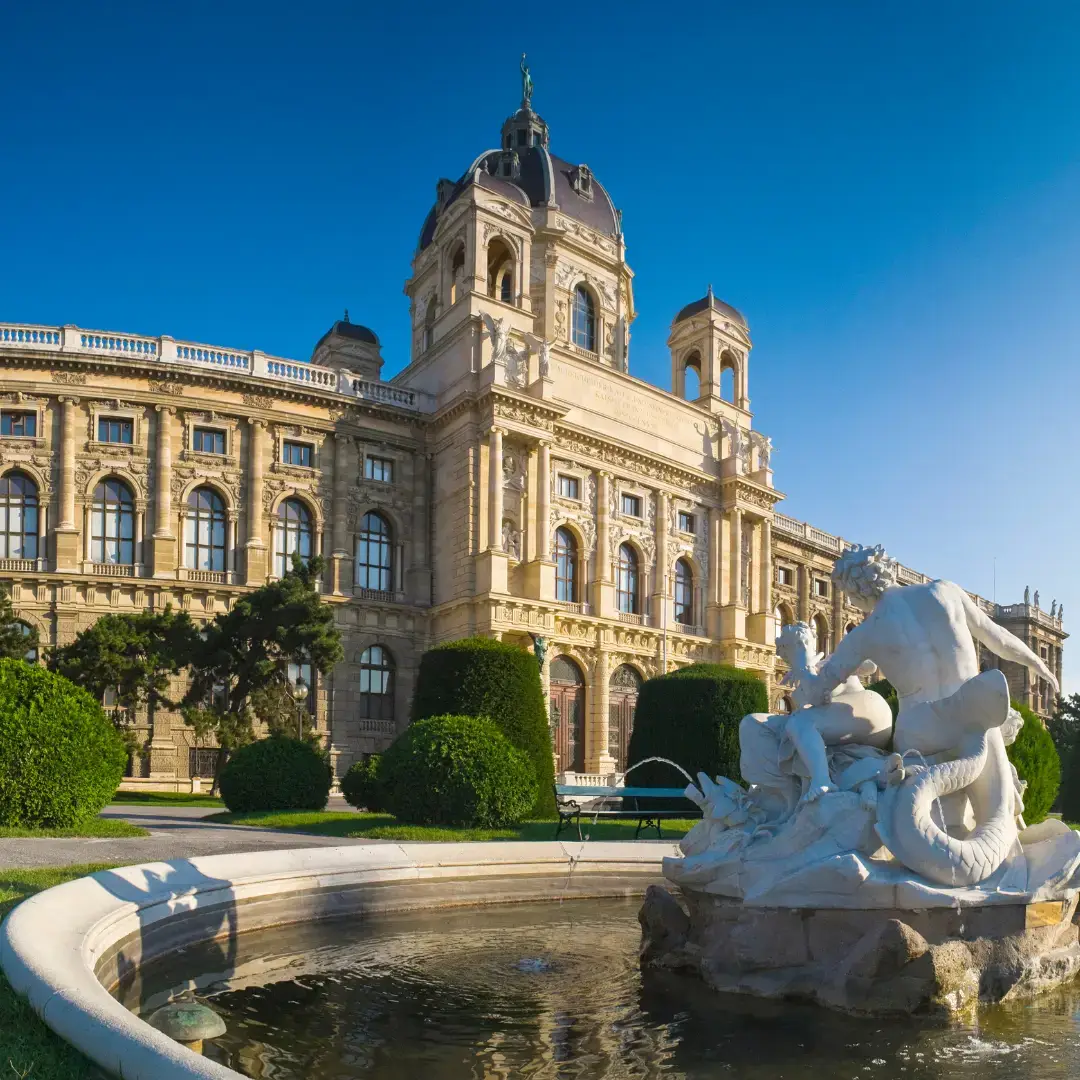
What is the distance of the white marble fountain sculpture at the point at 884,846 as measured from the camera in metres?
5.68

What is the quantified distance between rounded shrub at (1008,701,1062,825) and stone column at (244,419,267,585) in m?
22.8

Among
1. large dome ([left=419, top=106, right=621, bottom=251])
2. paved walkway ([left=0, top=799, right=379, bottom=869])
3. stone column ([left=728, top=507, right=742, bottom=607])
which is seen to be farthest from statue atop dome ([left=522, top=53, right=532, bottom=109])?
paved walkway ([left=0, top=799, right=379, bottom=869])

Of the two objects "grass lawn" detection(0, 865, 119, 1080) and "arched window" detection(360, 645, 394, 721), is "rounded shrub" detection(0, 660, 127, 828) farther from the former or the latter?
"arched window" detection(360, 645, 394, 721)

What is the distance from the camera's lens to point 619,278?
47.9 meters

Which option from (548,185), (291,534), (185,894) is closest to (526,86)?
(548,185)

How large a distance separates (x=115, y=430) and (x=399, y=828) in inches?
878

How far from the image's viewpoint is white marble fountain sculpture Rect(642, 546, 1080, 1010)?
5.68 meters

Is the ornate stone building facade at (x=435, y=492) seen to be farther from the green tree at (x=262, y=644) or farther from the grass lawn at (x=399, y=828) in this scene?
the grass lawn at (x=399, y=828)

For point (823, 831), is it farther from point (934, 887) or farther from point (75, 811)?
point (75, 811)

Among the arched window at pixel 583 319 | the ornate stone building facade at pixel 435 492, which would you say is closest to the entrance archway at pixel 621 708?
the ornate stone building facade at pixel 435 492

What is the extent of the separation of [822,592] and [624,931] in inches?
1935

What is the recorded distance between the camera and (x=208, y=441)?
34.0 m

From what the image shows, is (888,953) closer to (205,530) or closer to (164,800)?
(164,800)

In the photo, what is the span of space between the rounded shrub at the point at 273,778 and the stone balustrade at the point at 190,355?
57.8ft
